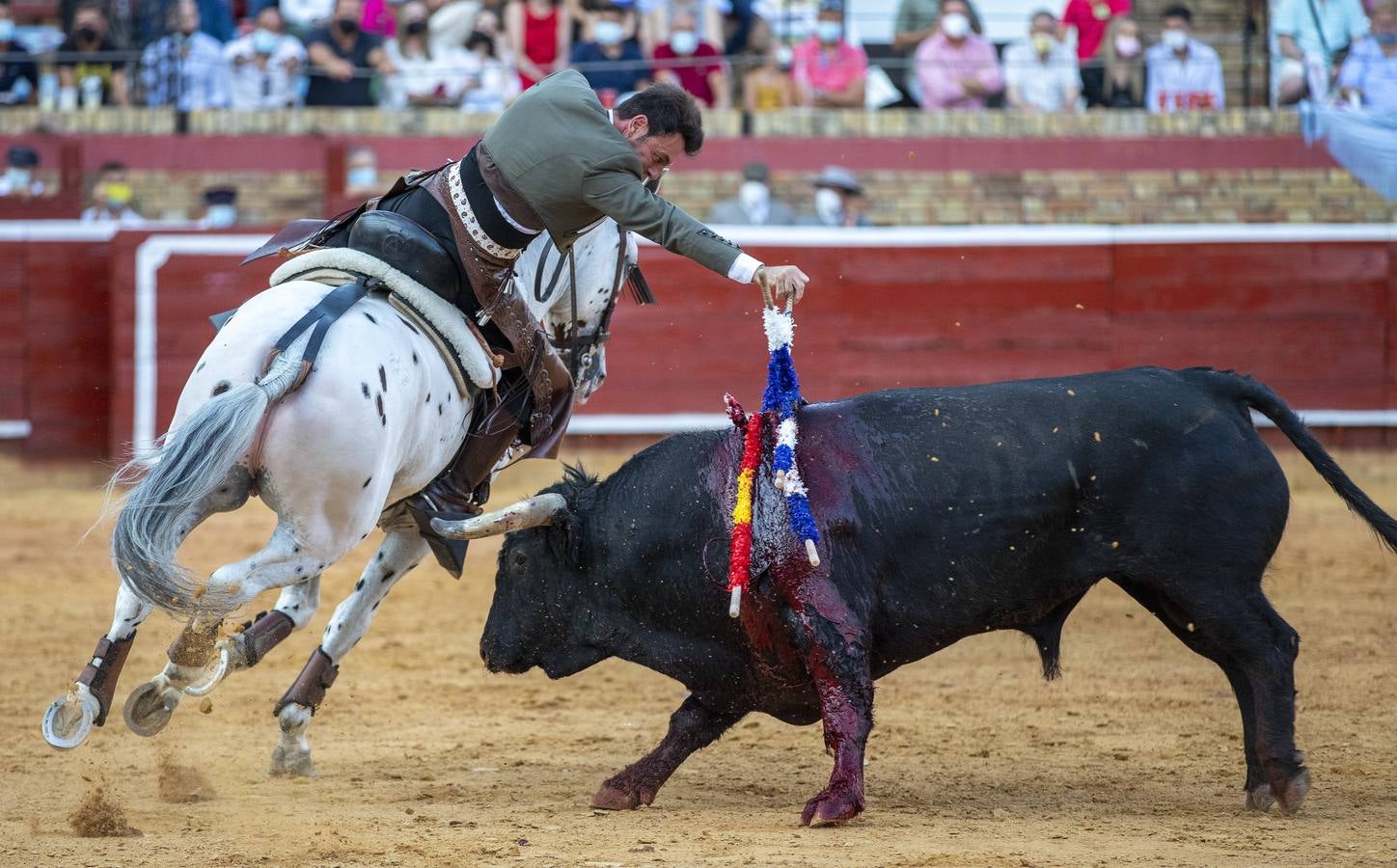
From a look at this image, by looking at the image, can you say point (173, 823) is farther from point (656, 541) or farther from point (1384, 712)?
point (1384, 712)

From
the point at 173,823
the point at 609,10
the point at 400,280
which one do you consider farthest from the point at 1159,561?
the point at 609,10

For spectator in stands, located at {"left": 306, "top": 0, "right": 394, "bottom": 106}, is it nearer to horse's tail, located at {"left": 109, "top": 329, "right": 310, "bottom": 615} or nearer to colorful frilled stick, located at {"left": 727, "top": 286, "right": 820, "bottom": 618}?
colorful frilled stick, located at {"left": 727, "top": 286, "right": 820, "bottom": 618}

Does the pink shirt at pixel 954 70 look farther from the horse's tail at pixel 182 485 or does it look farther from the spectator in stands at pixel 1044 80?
the horse's tail at pixel 182 485

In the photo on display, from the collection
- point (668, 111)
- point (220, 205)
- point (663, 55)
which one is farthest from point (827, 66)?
point (668, 111)

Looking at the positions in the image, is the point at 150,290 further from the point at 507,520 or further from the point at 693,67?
the point at 507,520

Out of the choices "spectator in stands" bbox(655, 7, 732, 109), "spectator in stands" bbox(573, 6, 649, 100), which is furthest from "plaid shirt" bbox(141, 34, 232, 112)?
"spectator in stands" bbox(655, 7, 732, 109)

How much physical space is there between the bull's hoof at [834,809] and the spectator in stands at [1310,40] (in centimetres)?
960

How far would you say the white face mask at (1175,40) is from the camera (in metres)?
12.1

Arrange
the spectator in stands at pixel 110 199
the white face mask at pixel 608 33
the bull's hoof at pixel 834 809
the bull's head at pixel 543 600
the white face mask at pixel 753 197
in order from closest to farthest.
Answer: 1. the bull's hoof at pixel 834 809
2. the bull's head at pixel 543 600
3. the white face mask at pixel 753 197
4. the spectator in stands at pixel 110 199
5. the white face mask at pixel 608 33

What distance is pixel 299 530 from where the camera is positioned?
4234 millimetres

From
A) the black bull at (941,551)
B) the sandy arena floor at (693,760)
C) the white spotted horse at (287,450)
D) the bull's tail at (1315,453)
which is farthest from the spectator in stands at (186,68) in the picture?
the bull's tail at (1315,453)

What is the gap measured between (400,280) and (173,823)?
1.55 m

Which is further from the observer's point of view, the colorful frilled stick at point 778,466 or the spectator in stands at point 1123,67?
the spectator in stands at point 1123,67

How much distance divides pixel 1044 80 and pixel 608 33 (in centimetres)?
325
